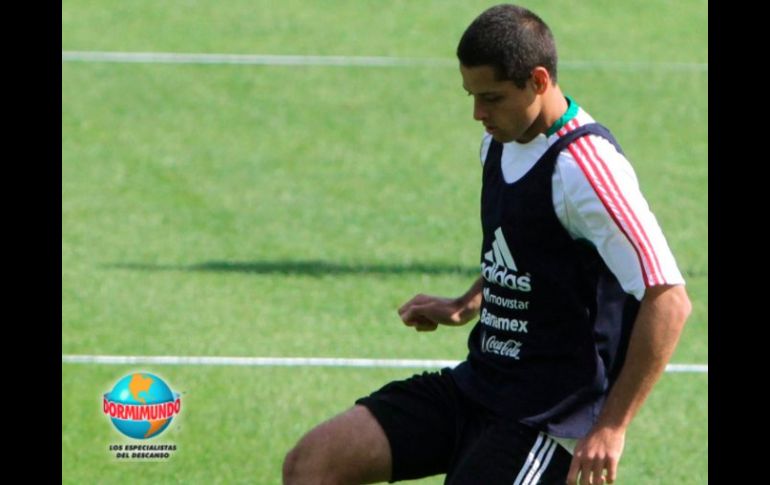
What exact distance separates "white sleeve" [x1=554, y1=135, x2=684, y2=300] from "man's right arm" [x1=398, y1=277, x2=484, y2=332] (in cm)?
91

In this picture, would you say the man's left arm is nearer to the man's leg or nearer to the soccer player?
the soccer player

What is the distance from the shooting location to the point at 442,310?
603cm

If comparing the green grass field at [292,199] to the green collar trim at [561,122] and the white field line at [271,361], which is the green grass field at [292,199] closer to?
the white field line at [271,361]

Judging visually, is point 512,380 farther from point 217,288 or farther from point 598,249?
point 217,288

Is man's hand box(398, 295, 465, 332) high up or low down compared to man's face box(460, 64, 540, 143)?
down

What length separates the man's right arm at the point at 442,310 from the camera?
6.02 meters

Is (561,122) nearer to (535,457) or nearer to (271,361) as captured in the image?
(535,457)

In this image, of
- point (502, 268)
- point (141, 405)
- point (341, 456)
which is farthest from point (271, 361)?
point (502, 268)

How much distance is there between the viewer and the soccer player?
16.7 ft

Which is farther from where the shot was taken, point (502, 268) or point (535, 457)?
point (502, 268)

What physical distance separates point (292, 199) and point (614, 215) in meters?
8.56

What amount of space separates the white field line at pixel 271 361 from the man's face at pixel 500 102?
402 centimetres

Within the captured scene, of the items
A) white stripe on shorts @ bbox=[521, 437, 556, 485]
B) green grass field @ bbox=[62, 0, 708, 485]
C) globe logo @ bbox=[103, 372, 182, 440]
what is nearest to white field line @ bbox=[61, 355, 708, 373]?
green grass field @ bbox=[62, 0, 708, 485]

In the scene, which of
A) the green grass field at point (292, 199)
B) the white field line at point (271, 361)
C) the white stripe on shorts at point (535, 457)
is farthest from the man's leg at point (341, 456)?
the white field line at point (271, 361)
